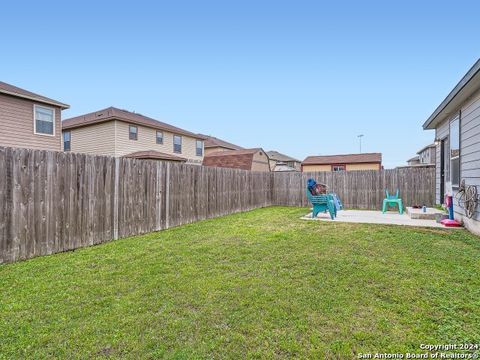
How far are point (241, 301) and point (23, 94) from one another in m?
13.2

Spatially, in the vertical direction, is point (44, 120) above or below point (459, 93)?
above

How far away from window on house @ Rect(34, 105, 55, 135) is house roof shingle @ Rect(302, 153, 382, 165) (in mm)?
24763

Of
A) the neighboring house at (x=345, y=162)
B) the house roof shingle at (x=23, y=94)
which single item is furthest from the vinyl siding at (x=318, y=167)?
the house roof shingle at (x=23, y=94)

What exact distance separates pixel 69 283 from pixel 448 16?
11.9 m

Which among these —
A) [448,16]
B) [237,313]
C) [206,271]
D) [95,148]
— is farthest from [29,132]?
[448,16]

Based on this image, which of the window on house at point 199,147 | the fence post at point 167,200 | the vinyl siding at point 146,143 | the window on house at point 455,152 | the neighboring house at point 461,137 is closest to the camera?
the neighboring house at point 461,137

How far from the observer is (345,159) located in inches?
1179

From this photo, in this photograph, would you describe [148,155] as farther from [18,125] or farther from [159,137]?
[18,125]

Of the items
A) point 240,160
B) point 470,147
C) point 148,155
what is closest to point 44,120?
point 148,155

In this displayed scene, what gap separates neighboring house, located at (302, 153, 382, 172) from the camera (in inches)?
1113

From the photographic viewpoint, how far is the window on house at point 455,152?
670 cm

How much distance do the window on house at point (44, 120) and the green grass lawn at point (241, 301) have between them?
33.8 ft

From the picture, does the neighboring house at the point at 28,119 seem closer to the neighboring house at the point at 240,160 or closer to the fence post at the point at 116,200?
the fence post at the point at 116,200

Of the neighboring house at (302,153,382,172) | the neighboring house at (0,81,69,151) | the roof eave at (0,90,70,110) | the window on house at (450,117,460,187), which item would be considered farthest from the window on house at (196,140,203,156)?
the window on house at (450,117,460,187)
